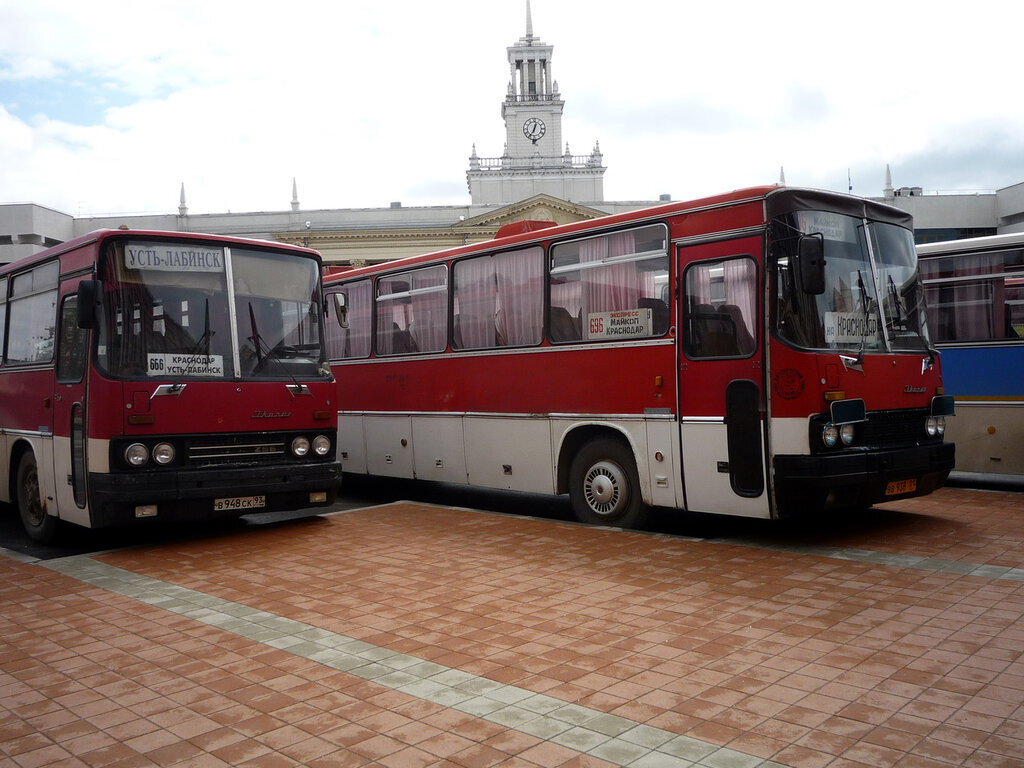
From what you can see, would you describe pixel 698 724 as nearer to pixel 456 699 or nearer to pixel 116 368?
pixel 456 699

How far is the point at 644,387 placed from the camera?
944 cm

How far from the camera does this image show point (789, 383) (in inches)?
320

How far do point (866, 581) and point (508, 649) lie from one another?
3.11 metres

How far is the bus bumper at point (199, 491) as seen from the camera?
8.66 m

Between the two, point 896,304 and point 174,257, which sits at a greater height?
point 174,257

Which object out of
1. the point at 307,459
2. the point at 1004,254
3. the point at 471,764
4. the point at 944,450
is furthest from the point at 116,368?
the point at 1004,254

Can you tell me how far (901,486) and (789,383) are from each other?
1.69 meters

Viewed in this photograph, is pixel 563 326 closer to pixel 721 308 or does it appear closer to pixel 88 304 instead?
pixel 721 308

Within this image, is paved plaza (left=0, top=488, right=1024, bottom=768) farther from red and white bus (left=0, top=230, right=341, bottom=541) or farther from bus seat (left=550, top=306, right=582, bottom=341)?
bus seat (left=550, top=306, right=582, bottom=341)

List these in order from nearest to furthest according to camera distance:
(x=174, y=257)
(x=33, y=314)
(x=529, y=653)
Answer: (x=529, y=653) → (x=174, y=257) → (x=33, y=314)

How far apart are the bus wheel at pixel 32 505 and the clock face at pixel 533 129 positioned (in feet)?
277

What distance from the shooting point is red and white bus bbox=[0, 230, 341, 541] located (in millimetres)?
8750

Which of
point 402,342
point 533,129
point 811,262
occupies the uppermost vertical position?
point 533,129

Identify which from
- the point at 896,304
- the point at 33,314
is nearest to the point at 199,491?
the point at 33,314
